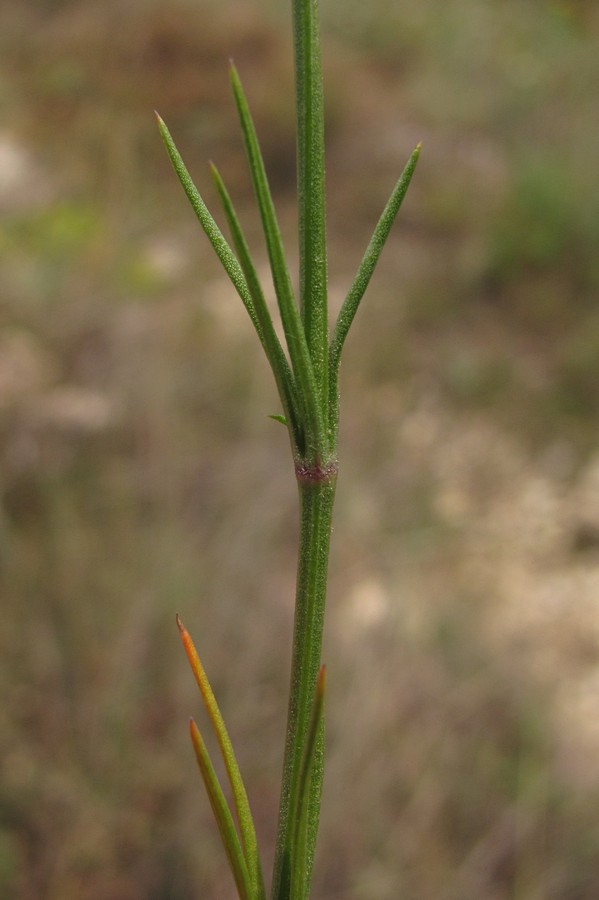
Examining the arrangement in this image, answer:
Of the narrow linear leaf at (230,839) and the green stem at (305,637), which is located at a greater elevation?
the green stem at (305,637)

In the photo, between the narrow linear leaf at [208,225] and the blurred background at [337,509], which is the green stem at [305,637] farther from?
the blurred background at [337,509]

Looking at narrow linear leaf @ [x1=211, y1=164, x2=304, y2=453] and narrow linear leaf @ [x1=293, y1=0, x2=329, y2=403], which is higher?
narrow linear leaf @ [x1=293, y1=0, x2=329, y2=403]

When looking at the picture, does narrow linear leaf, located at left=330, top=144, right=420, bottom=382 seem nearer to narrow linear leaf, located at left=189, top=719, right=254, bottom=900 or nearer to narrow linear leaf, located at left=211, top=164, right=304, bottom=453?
narrow linear leaf, located at left=211, top=164, right=304, bottom=453

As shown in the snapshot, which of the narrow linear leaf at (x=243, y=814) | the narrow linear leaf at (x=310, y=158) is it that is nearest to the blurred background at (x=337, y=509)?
the narrow linear leaf at (x=243, y=814)

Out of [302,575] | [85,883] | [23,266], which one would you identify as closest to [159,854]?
[85,883]

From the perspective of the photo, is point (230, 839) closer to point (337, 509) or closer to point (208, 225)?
point (208, 225)

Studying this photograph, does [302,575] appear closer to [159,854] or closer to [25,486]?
[159,854]

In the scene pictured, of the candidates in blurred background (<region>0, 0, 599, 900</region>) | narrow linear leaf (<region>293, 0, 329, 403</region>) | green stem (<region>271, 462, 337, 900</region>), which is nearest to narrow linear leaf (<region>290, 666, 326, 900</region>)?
green stem (<region>271, 462, 337, 900</region>)
